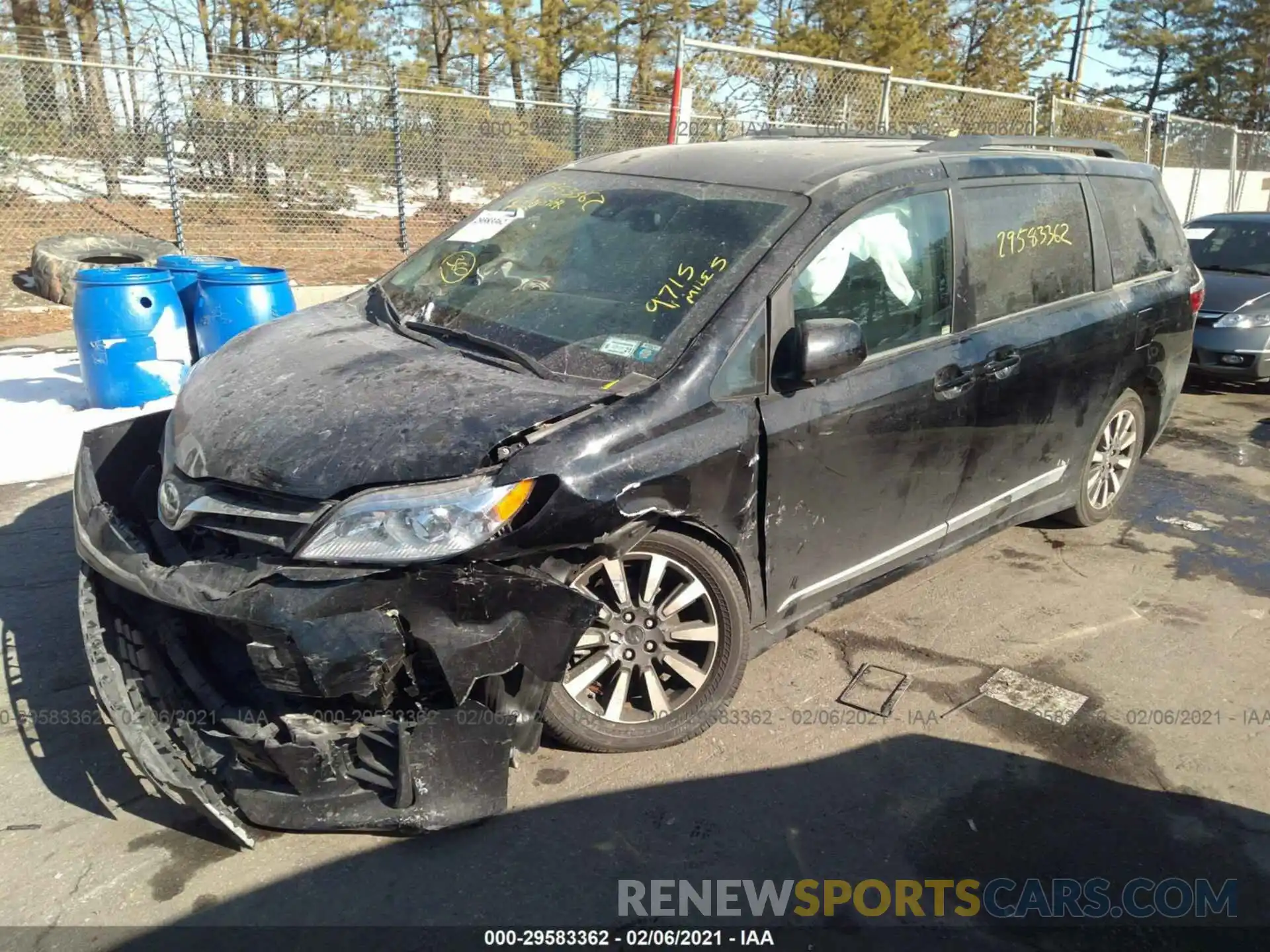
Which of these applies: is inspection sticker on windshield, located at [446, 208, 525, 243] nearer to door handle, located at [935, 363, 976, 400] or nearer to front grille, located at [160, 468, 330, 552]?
front grille, located at [160, 468, 330, 552]

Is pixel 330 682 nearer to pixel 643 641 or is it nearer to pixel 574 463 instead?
pixel 574 463

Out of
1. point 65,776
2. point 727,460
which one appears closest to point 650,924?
point 727,460

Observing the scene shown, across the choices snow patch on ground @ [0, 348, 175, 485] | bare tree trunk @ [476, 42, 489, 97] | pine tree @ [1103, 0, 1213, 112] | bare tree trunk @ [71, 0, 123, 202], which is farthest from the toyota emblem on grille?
pine tree @ [1103, 0, 1213, 112]

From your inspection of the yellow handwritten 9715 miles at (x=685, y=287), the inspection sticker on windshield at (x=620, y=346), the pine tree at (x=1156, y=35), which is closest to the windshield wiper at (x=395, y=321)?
the inspection sticker on windshield at (x=620, y=346)

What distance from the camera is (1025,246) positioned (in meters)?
4.02

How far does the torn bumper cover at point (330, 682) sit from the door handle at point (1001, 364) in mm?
2018

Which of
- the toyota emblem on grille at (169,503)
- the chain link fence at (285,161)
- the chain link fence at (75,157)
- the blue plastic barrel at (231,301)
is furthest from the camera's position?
the chain link fence at (285,161)

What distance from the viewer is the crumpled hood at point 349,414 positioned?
8.54ft

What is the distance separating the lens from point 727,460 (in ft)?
9.64

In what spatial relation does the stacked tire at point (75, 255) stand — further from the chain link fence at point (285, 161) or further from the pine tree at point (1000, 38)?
the pine tree at point (1000, 38)

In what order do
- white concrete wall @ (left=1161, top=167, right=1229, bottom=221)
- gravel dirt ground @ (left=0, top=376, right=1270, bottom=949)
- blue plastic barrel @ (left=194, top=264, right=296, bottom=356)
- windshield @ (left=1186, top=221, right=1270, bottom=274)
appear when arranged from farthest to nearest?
white concrete wall @ (left=1161, top=167, right=1229, bottom=221)
windshield @ (left=1186, top=221, right=1270, bottom=274)
blue plastic barrel @ (left=194, top=264, right=296, bottom=356)
gravel dirt ground @ (left=0, top=376, right=1270, bottom=949)

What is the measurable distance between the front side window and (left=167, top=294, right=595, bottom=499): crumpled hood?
37.4 inches

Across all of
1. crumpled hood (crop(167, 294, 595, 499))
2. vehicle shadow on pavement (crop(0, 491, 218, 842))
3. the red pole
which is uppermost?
the red pole

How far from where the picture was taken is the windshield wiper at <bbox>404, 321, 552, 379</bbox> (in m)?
3.05
